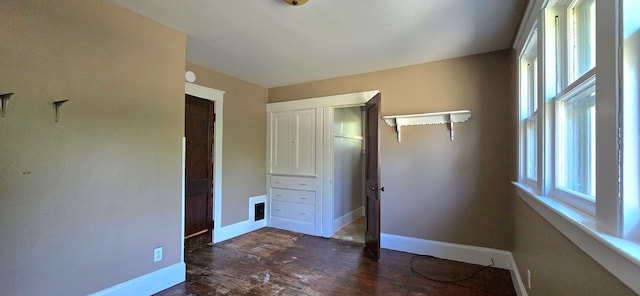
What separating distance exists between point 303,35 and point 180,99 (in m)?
1.32

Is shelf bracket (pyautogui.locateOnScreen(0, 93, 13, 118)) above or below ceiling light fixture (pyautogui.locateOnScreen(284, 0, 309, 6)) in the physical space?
below

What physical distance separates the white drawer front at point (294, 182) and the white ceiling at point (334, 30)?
1.70 meters

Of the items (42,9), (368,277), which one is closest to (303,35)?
(42,9)

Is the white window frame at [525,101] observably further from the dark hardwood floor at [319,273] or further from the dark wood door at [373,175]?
the dark wood door at [373,175]

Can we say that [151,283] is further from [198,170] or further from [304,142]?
[304,142]

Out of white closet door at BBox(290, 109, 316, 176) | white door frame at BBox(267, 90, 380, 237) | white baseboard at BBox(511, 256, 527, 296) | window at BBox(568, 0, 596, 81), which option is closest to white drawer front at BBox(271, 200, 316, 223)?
white door frame at BBox(267, 90, 380, 237)

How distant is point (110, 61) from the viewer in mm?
2068

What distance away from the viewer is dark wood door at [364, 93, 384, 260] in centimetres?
307

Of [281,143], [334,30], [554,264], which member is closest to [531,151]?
[554,264]

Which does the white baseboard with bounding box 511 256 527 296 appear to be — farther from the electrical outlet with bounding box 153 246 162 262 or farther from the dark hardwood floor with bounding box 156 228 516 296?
the electrical outlet with bounding box 153 246 162 262

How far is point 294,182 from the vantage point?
4215mm

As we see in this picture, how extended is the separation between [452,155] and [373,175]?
94cm

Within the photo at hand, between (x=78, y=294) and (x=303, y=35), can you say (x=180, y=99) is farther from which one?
(x=78, y=294)

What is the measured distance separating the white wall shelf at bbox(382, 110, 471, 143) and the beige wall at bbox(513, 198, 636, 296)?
105 centimetres
